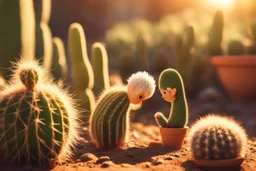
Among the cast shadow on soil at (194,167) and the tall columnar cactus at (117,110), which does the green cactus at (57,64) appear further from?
the cast shadow on soil at (194,167)

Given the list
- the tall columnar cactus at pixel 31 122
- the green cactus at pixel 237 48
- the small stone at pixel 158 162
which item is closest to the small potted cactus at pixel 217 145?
the small stone at pixel 158 162

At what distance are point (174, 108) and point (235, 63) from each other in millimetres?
3722

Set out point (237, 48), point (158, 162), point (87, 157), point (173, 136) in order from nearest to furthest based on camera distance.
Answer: point (158, 162), point (87, 157), point (173, 136), point (237, 48)

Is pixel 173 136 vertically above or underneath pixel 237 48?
underneath

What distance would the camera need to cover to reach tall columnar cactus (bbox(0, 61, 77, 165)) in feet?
10.7

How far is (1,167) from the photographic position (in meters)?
3.28

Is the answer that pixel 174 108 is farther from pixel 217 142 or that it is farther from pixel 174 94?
pixel 217 142

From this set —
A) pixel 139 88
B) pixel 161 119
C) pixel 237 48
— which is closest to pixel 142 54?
pixel 237 48

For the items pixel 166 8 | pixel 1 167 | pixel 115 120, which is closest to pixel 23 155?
pixel 1 167

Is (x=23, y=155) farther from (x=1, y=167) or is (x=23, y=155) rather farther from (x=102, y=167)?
(x=102, y=167)

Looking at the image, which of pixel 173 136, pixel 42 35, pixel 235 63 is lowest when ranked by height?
pixel 173 136

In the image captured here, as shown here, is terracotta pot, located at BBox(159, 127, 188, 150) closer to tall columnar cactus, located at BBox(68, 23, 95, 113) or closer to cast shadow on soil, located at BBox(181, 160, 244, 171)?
cast shadow on soil, located at BBox(181, 160, 244, 171)

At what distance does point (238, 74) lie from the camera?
7.48 metres

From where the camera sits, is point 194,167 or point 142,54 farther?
point 142,54
